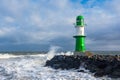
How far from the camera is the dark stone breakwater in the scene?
456 inches

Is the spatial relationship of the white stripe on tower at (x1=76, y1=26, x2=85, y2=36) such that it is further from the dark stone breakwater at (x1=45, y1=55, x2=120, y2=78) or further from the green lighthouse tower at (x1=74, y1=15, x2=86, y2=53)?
the dark stone breakwater at (x1=45, y1=55, x2=120, y2=78)

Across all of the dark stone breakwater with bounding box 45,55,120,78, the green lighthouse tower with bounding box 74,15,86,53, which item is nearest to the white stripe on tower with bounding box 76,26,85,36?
the green lighthouse tower with bounding box 74,15,86,53

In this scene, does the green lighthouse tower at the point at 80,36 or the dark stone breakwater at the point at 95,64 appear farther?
the green lighthouse tower at the point at 80,36

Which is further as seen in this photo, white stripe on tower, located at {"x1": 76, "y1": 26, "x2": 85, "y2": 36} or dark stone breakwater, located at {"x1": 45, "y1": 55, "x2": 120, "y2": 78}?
white stripe on tower, located at {"x1": 76, "y1": 26, "x2": 85, "y2": 36}

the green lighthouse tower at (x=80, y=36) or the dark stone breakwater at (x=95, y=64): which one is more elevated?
the green lighthouse tower at (x=80, y=36)

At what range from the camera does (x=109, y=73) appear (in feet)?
37.8

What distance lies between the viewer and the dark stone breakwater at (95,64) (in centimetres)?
1159

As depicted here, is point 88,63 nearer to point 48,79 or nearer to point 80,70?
point 80,70

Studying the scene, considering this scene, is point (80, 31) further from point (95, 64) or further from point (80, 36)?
point (95, 64)

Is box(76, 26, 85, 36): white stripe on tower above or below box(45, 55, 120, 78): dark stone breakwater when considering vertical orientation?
above

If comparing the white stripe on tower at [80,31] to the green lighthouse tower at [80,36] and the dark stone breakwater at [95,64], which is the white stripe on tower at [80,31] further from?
the dark stone breakwater at [95,64]

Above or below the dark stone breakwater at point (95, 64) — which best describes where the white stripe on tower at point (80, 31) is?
above

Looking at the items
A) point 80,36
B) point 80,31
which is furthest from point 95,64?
point 80,31

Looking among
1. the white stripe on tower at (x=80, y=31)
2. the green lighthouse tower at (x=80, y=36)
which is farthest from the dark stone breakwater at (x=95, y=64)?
the white stripe on tower at (x=80, y=31)
